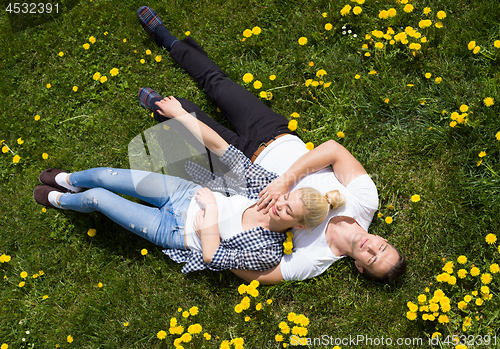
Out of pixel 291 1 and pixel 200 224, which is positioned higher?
pixel 291 1

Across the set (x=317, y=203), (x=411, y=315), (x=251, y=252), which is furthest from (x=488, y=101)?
(x=251, y=252)

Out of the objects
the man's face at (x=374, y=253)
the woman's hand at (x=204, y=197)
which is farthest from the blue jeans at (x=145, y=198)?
the man's face at (x=374, y=253)

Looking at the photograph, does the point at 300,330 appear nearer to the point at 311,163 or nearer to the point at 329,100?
the point at 311,163

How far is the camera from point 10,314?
339 cm

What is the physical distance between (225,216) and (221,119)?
4.12 ft

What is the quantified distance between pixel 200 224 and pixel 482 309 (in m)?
2.52

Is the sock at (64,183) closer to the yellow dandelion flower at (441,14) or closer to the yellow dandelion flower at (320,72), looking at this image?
the yellow dandelion flower at (320,72)

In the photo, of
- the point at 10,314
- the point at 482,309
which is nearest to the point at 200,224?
the point at 10,314

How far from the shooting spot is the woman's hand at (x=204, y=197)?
2.99 meters

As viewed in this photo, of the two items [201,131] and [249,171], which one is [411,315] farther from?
[201,131]

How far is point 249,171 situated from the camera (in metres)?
3.07

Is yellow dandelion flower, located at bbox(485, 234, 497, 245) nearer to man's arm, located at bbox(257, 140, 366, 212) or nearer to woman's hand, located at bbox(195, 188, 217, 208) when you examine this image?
man's arm, located at bbox(257, 140, 366, 212)

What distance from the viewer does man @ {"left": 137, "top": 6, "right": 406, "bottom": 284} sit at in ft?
9.27

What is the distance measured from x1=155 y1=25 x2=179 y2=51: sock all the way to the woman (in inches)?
35.7
